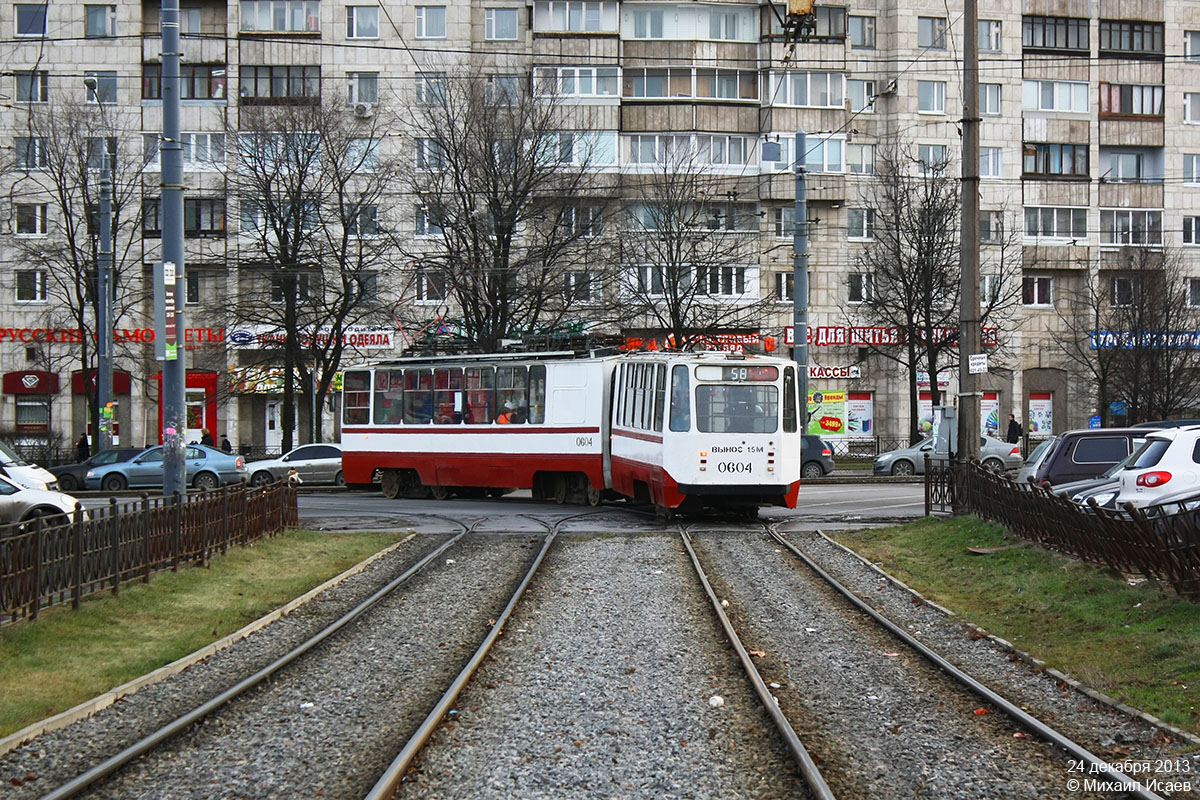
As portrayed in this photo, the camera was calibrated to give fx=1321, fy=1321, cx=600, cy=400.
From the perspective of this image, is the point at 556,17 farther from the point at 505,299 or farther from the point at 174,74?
the point at 174,74

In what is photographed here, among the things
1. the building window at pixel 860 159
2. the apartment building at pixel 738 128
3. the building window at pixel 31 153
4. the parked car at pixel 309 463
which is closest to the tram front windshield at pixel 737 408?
the parked car at pixel 309 463

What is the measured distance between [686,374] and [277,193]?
69.0 ft

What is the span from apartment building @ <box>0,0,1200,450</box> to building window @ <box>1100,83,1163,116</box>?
7cm

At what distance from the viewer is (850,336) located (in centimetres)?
5053

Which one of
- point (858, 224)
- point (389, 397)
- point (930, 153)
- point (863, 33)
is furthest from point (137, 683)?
Result: point (863, 33)

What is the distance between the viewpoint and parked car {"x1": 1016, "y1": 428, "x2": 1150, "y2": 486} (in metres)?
20.9

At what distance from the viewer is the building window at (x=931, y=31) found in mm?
51500

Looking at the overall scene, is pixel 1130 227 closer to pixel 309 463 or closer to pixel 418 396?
pixel 309 463

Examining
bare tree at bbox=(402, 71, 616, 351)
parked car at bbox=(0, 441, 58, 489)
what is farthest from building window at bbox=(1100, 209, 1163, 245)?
parked car at bbox=(0, 441, 58, 489)

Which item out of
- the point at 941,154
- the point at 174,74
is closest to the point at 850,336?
the point at 941,154

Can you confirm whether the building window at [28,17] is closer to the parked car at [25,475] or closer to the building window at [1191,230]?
the parked car at [25,475]

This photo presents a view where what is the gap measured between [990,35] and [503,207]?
971 inches

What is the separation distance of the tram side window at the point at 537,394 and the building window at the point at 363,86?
25.2m

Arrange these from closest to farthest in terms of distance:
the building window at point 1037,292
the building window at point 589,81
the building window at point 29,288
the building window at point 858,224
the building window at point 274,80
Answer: the building window at point 589,81, the building window at point 274,80, the building window at point 29,288, the building window at point 858,224, the building window at point 1037,292
